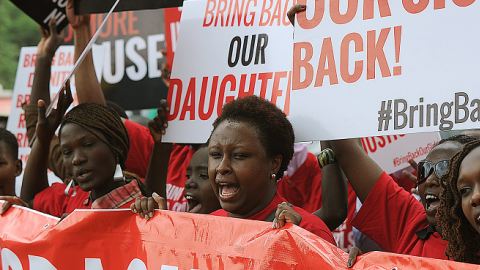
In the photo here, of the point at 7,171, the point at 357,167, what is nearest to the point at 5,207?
the point at 7,171

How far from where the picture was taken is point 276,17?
121 inches

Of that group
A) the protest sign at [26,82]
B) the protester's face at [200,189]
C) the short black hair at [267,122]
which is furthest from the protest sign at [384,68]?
the protest sign at [26,82]

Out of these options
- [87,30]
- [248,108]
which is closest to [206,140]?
[248,108]

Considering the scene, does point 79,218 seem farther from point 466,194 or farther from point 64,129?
point 466,194

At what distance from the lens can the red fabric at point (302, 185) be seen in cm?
369

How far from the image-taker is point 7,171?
12.9ft

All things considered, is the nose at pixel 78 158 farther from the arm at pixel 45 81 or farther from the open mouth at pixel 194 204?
the arm at pixel 45 81

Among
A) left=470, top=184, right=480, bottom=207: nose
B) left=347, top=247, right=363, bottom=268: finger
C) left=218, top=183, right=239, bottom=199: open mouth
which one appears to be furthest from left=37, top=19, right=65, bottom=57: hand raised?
left=470, top=184, right=480, bottom=207: nose

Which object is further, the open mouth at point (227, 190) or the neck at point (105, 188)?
the neck at point (105, 188)

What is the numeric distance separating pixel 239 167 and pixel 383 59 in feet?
2.66

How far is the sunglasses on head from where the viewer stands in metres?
2.40

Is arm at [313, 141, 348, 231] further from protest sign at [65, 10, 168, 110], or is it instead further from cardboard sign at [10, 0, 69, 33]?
cardboard sign at [10, 0, 69, 33]

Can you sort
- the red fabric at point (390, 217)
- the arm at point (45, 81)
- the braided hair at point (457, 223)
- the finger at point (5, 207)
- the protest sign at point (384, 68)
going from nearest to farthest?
the braided hair at point (457, 223), the protest sign at point (384, 68), the red fabric at point (390, 217), the finger at point (5, 207), the arm at point (45, 81)

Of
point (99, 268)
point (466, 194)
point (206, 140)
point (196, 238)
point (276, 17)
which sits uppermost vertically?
point (276, 17)
